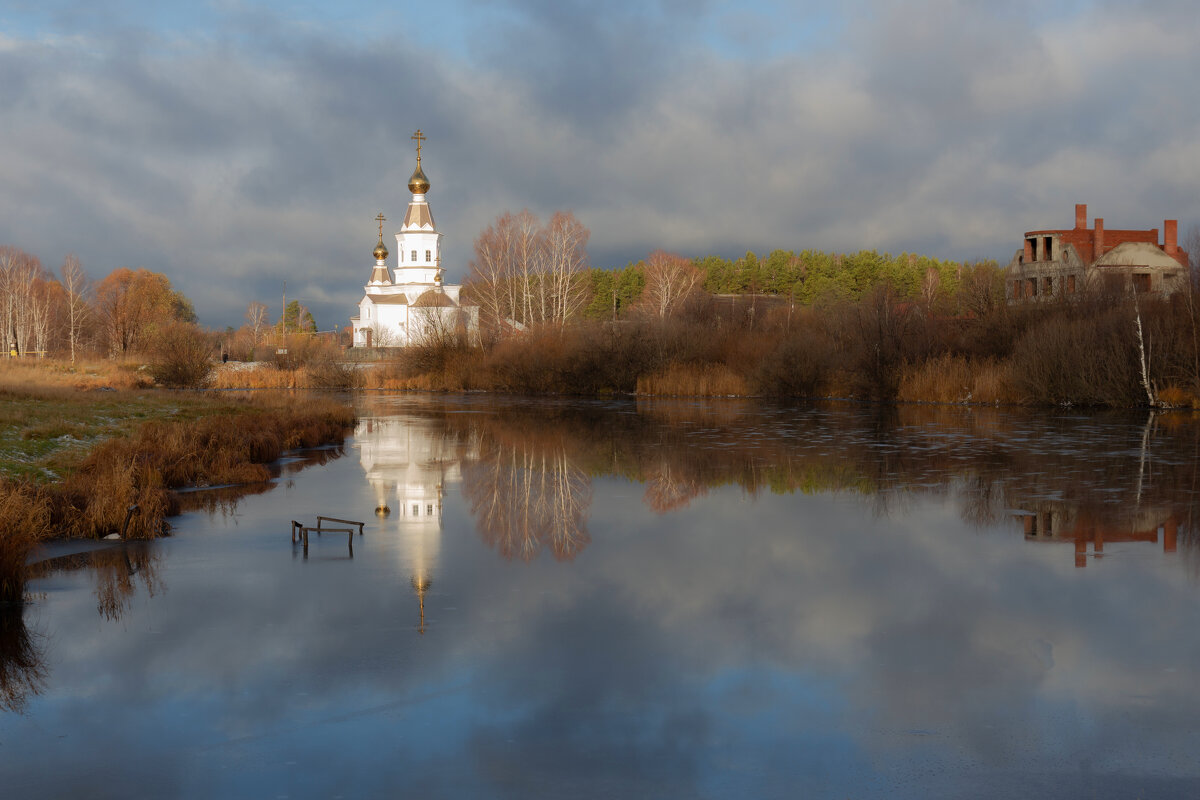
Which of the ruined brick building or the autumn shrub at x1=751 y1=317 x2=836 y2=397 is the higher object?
the ruined brick building

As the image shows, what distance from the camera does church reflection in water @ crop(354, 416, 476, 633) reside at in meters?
10.7

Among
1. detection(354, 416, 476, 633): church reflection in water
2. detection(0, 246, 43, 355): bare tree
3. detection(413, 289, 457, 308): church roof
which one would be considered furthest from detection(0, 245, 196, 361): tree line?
detection(354, 416, 476, 633): church reflection in water

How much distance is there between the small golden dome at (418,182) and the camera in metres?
83.2

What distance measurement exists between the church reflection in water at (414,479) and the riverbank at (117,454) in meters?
1.47

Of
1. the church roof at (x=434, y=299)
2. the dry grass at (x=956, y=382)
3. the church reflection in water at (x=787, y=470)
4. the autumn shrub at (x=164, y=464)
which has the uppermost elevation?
the church roof at (x=434, y=299)

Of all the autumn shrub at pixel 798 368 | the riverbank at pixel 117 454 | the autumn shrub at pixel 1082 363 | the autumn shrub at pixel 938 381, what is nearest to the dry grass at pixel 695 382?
the autumn shrub at pixel 798 368

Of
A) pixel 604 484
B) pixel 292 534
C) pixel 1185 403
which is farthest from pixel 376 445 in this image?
pixel 1185 403

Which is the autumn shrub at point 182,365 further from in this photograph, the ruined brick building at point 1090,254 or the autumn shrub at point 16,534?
the ruined brick building at point 1090,254

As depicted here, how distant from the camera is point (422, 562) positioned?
10.4 m

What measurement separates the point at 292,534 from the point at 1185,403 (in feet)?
99.1

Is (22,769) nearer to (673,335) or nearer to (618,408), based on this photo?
(618,408)

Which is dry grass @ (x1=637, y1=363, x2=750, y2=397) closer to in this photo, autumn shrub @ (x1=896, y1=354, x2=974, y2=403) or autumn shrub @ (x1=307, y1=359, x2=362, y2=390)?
autumn shrub @ (x1=896, y1=354, x2=974, y2=403)

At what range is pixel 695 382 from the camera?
45.0 metres

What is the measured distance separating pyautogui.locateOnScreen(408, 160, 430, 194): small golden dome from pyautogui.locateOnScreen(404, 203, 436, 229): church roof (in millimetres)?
1182
